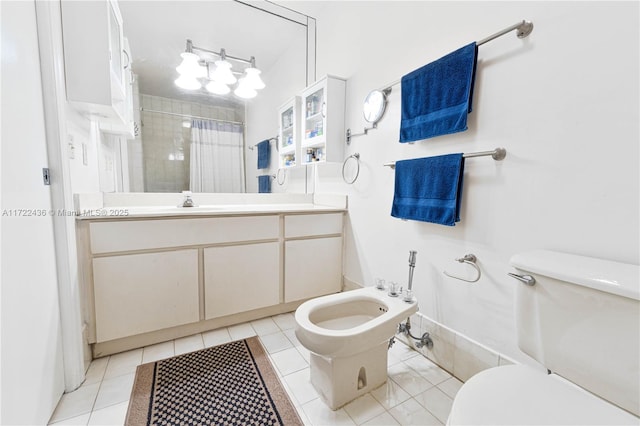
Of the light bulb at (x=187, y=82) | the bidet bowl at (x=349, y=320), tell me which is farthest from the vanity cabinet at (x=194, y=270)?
the light bulb at (x=187, y=82)

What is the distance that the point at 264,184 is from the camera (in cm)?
238

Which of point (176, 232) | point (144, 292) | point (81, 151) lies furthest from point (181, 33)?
point (144, 292)

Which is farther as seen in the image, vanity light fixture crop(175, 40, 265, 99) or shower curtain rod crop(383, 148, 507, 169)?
vanity light fixture crop(175, 40, 265, 99)

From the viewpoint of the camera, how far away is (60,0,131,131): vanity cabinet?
1.24m

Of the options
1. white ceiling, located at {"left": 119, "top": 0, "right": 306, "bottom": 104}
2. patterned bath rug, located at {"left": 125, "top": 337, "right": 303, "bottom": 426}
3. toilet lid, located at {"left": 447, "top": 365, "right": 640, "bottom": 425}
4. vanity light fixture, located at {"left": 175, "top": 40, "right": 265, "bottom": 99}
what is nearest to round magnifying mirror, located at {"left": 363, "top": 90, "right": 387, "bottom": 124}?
vanity light fixture, located at {"left": 175, "top": 40, "right": 265, "bottom": 99}

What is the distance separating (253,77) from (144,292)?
179 centimetres

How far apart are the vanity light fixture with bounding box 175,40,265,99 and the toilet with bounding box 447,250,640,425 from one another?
2225mm

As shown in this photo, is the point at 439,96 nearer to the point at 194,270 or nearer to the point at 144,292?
the point at 194,270

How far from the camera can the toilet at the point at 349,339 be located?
109cm

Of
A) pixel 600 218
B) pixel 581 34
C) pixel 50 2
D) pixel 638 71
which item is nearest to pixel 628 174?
pixel 600 218

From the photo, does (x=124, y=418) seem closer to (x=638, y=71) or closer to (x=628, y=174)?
(x=628, y=174)

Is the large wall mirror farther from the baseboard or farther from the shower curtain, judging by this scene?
the baseboard

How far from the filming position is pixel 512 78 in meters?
1.12

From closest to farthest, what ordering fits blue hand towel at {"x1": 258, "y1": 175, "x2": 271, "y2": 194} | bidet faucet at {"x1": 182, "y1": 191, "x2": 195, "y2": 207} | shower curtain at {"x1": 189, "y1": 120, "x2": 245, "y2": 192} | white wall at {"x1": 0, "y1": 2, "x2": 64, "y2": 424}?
1. white wall at {"x1": 0, "y1": 2, "x2": 64, "y2": 424}
2. bidet faucet at {"x1": 182, "y1": 191, "x2": 195, "y2": 207}
3. shower curtain at {"x1": 189, "y1": 120, "x2": 245, "y2": 192}
4. blue hand towel at {"x1": 258, "y1": 175, "x2": 271, "y2": 194}
